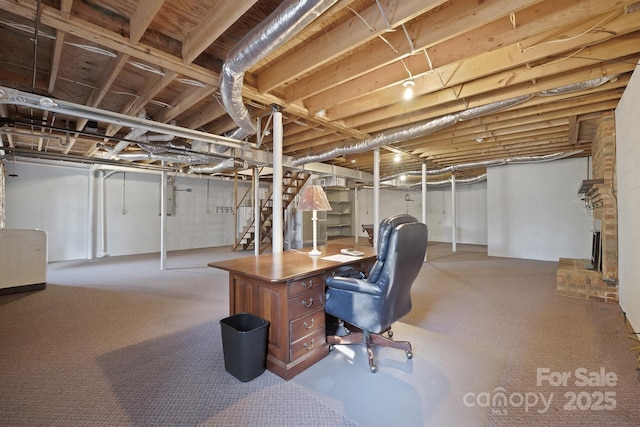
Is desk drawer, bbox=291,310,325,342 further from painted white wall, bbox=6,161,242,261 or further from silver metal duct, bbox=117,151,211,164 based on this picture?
painted white wall, bbox=6,161,242,261

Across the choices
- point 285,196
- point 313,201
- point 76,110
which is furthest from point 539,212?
point 76,110

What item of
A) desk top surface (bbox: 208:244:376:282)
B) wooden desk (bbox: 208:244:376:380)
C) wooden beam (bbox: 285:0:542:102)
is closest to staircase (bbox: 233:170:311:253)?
wooden beam (bbox: 285:0:542:102)

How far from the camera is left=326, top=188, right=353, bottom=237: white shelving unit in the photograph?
11016 mm

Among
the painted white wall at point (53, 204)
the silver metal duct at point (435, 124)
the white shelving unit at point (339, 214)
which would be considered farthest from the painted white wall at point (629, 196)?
the painted white wall at point (53, 204)

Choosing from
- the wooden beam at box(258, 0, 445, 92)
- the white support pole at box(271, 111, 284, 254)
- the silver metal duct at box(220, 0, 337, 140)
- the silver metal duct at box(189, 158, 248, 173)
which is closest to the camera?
the silver metal duct at box(220, 0, 337, 140)

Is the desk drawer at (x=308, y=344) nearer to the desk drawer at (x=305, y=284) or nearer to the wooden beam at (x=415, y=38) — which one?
the desk drawer at (x=305, y=284)

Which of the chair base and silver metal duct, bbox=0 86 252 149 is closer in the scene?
the chair base

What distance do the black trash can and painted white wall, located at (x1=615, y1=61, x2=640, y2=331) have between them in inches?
130

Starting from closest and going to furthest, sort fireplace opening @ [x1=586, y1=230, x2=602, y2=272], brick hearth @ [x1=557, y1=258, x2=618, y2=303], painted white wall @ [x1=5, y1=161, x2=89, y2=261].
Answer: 1. brick hearth @ [x1=557, y1=258, x2=618, y2=303]
2. fireplace opening @ [x1=586, y1=230, x2=602, y2=272]
3. painted white wall @ [x1=5, y1=161, x2=89, y2=261]

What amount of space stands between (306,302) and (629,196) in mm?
3339

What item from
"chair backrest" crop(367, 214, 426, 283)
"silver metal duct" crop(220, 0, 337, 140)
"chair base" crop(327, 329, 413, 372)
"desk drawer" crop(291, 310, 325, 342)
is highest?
"silver metal duct" crop(220, 0, 337, 140)

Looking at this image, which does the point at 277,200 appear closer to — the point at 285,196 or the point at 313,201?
the point at 313,201

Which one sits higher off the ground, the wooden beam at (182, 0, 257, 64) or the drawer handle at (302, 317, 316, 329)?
the wooden beam at (182, 0, 257, 64)

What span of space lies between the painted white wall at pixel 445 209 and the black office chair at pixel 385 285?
7.58 m
